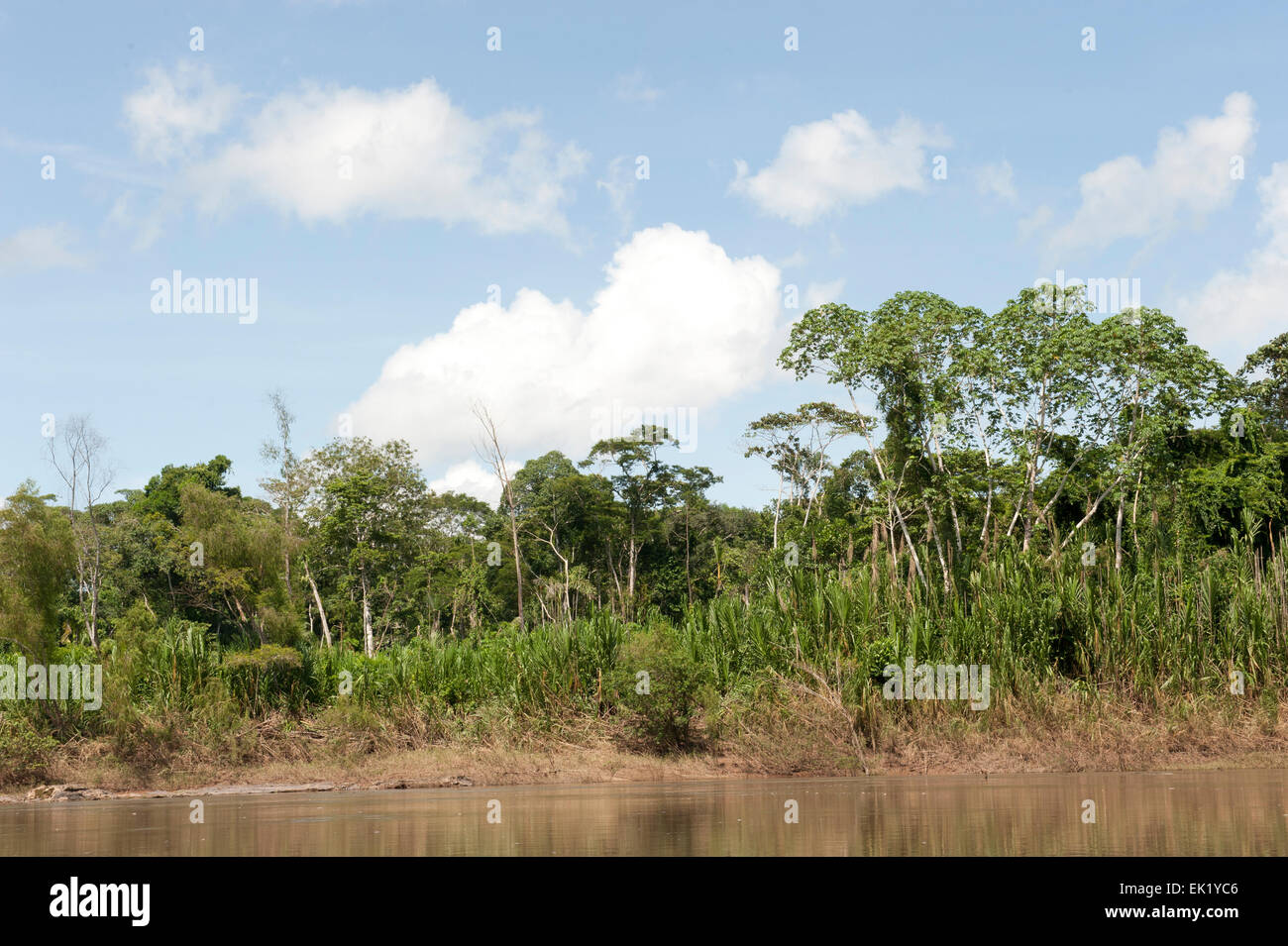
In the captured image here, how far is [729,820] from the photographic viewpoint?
1143cm

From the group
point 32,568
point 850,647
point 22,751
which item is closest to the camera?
point 850,647

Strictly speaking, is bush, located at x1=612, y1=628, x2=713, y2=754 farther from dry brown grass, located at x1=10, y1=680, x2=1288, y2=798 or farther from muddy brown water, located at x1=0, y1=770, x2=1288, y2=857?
muddy brown water, located at x1=0, y1=770, x2=1288, y2=857

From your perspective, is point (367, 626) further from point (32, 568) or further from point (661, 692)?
point (661, 692)

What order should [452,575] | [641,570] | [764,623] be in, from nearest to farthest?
[764,623], [452,575], [641,570]

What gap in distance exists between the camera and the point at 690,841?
952cm

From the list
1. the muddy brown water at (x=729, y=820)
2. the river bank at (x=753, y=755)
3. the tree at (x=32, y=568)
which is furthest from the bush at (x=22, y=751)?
the muddy brown water at (x=729, y=820)

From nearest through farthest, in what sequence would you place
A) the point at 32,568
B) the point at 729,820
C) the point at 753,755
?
the point at 729,820 → the point at 753,755 → the point at 32,568

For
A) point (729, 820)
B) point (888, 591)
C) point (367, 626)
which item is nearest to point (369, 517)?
point (367, 626)

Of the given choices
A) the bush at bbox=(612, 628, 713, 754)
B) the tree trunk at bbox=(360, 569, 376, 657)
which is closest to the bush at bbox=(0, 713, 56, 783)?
the bush at bbox=(612, 628, 713, 754)

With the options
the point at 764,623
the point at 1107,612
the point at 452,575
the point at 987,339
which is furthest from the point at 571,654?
the point at 452,575

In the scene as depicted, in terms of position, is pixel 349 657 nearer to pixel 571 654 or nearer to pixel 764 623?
pixel 571 654

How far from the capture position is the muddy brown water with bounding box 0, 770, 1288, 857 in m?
9.07

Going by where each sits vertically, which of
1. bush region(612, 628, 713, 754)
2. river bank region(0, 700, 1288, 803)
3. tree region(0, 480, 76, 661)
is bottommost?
river bank region(0, 700, 1288, 803)

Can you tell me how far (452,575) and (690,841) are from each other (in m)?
37.5
